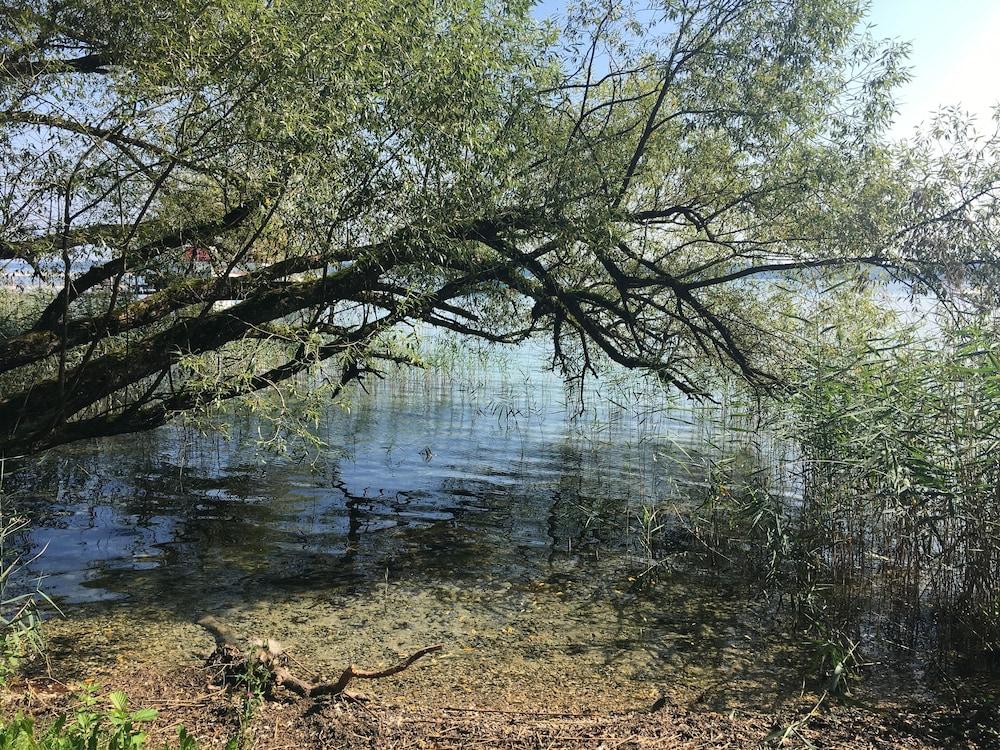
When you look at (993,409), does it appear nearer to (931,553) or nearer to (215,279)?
(931,553)

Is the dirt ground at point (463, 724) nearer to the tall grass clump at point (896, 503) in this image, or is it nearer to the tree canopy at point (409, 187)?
the tall grass clump at point (896, 503)

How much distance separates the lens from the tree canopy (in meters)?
6.07

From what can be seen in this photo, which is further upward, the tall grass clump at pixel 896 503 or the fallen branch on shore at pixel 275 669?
the tall grass clump at pixel 896 503

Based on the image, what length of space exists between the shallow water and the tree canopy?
1.53m

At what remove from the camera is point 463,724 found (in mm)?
4238

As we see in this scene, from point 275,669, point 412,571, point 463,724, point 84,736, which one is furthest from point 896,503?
point 84,736

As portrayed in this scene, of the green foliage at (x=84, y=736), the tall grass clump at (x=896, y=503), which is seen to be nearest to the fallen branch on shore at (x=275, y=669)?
the green foliage at (x=84, y=736)

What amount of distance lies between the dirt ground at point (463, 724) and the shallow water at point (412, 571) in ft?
1.11

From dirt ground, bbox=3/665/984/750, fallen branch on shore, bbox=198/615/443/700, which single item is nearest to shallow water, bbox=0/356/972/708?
dirt ground, bbox=3/665/984/750

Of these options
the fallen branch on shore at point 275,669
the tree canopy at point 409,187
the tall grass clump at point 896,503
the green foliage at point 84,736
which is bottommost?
the fallen branch on shore at point 275,669

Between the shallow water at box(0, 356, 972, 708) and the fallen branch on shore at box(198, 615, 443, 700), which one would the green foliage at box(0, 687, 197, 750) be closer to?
the fallen branch on shore at box(198, 615, 443, 700)

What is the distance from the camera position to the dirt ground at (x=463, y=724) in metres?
3.95

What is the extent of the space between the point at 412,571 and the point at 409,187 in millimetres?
4015

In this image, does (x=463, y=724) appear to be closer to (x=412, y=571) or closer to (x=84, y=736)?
(x=84, y=736)
